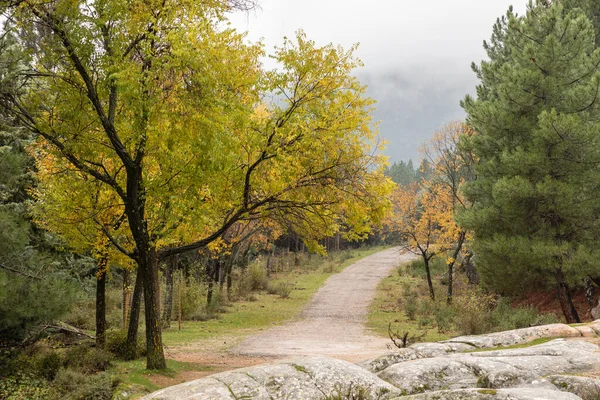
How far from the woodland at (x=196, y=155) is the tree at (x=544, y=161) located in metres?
0.06

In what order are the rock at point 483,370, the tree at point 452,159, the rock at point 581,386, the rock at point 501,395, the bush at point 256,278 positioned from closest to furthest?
the rock at point 501,395 → the rock at point 581,386 → the rock at point 483,370 → the tree at point 452,159 → the bush at point 256,278

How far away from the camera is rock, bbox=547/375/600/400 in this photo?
14.6 ft

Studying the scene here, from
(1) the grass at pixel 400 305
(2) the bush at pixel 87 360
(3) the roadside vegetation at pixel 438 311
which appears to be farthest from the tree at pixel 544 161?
(2) the bush at pixel 87 360

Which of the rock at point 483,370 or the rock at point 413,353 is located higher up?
the rock at point 483,370

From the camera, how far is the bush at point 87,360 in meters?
10.7

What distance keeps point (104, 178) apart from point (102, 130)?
47.3 inches

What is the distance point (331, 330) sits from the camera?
2066cm

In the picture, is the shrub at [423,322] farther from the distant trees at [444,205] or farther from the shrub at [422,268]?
the shrub at [422,268]

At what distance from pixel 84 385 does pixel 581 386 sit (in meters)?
7.58

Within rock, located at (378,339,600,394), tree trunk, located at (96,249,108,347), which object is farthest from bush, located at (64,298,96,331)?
rock, located at (378,339,600,394)

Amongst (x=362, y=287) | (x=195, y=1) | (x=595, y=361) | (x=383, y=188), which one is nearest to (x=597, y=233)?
(x=383, y=188)

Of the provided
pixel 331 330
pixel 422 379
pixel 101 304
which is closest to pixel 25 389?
pixel 101 304

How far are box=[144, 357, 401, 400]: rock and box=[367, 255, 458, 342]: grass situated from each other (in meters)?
8.92

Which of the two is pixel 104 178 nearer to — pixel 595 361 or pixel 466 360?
pixel 466 360
